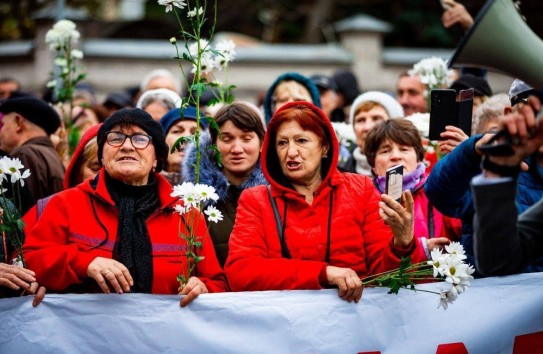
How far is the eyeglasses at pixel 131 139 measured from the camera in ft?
16.2

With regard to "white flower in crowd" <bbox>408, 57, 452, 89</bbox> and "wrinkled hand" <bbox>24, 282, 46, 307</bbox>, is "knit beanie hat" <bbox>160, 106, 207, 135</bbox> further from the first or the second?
"wrinkled hand" <bbox>24, 282, 46, 307</bbox>

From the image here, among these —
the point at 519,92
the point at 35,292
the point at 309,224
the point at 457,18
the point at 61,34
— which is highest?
the point at 457,18

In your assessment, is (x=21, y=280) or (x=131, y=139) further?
(x=131, y=139)

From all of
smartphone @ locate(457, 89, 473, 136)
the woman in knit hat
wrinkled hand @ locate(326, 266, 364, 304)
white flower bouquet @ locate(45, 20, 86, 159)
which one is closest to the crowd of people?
wrinkled hand @ locate(326, 266, 364, 304)

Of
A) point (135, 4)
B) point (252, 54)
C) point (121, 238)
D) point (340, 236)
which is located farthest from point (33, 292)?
point (135, 4)

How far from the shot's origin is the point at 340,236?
15.5 ft

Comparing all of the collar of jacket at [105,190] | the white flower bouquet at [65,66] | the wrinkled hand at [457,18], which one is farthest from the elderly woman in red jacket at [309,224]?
the white flower bouquet at [65,66]

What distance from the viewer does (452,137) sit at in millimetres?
5074

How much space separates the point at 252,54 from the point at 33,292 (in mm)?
14214

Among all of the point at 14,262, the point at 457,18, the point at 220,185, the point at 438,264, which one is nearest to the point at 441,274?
the point at 438,264

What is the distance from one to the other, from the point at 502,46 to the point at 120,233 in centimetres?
217

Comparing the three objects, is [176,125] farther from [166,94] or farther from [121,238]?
[121,238]

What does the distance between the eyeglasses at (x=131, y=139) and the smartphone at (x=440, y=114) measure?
1.55 meters

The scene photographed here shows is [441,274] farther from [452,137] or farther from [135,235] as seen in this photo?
[135,235]
